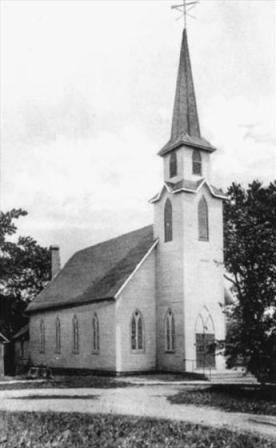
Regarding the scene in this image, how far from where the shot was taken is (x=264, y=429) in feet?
42.9

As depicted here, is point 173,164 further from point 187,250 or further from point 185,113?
point 187,250

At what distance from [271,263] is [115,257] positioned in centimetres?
984

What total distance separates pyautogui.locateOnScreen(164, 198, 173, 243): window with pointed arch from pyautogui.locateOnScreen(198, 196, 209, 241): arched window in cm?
163

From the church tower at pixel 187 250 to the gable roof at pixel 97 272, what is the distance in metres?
2.07

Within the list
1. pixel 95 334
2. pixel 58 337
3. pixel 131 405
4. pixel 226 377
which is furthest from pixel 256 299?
pixel 58 337

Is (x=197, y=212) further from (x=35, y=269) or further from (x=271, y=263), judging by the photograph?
(x=35, y=269)

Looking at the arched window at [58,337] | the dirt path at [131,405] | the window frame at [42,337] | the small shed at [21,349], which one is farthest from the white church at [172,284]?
the small shed at [21,349]

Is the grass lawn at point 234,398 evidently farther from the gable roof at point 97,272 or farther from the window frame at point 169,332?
the gable roof at point 97,272

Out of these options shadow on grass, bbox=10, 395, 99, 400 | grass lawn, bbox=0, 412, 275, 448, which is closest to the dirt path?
shadow on grass, bbox=10, 395, 99, 400

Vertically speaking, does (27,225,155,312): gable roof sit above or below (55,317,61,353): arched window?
above

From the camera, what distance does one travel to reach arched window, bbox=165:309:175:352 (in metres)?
31.5

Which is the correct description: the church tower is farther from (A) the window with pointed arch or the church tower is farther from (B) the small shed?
(B) the small shed

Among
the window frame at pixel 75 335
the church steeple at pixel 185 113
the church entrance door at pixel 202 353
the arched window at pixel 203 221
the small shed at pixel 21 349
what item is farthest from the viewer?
the small shed at pixel 21 349

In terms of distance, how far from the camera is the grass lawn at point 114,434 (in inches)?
450
